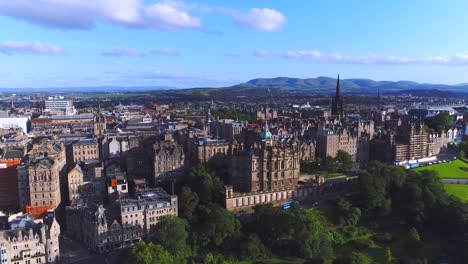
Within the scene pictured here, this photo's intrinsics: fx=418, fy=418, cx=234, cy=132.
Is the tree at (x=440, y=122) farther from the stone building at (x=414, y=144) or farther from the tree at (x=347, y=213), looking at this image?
the tree at (x=347, y=213)

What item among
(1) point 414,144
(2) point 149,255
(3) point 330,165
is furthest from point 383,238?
(1) point 414,144

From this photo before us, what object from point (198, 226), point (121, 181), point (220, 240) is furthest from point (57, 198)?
point (220, 240)

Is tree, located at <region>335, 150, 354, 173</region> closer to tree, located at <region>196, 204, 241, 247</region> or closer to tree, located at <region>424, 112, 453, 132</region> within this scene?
tree, located at <region>196, 204, 241, 247</region>

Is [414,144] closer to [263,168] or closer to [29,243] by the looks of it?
[263,168]

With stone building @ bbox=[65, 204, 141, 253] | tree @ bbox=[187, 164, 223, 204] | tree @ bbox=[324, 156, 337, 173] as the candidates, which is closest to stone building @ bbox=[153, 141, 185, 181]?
tree @ bbox=[187, 164, 223, 204]

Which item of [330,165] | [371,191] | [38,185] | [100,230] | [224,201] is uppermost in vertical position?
[38,185]

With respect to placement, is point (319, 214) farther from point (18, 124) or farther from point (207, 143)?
point (18, 124)
